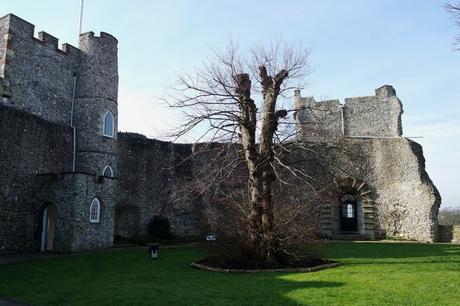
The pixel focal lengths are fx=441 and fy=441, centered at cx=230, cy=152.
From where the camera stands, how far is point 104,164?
21594 mm

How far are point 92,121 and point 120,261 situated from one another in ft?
29.4

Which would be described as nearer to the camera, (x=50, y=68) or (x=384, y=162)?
(x=50, y=68)

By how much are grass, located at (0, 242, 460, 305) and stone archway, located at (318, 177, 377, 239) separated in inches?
428

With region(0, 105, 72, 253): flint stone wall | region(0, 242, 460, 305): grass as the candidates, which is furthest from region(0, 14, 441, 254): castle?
region(0, 242, 460, 305): grass

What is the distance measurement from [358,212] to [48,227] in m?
17.2

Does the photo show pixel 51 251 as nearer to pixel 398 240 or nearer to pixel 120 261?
pixel 120 261

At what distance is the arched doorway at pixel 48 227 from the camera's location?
1861 cm

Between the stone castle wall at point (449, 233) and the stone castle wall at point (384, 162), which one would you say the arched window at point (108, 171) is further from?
the stone castle wall at point (449, 233)

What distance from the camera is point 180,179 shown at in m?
25.8

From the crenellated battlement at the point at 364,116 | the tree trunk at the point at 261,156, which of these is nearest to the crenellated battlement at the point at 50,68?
the tree trunk at the point at 261,156

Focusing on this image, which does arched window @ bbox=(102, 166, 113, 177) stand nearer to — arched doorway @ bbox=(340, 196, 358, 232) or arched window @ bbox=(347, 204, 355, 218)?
arched doorway @ bbox=(340, 196, 358, 232)

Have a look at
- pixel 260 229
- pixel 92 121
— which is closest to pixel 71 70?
pixel 92 121

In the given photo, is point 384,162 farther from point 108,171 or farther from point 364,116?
point 108,171

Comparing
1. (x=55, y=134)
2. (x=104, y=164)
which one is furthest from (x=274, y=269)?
(x=55, y=134)
